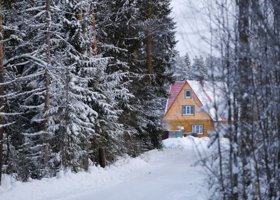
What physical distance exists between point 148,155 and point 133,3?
885cm

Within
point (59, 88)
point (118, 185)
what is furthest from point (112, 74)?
point (118, 185)

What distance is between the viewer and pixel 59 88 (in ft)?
56.0

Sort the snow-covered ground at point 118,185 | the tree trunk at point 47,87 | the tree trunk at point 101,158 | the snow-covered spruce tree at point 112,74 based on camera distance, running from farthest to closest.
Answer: the tree trunk at point 101,158 < the snow-covered spruce tree at point 112,74 < the tree trunk at point 47,87 < the snow-covered ground at point 118,185

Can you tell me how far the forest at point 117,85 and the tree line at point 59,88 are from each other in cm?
5

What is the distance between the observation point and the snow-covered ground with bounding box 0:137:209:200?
1253 centimetres

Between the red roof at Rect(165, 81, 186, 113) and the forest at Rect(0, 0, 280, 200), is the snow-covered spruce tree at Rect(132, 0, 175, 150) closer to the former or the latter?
the forest at Rect(0, 0, 280, 200)

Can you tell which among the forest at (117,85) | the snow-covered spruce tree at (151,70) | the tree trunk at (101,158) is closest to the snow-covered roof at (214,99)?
the forest at (117,85)

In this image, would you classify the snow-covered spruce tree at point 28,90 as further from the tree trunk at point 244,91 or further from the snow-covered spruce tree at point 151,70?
the tree trunk at point 244,91

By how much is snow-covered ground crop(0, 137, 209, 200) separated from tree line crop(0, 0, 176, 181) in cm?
113

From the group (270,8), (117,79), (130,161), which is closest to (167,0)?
(117,79)

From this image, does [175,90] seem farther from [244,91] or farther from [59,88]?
[244,91]

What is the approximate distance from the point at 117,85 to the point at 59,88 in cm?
476

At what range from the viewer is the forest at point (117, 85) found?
15.7 feet

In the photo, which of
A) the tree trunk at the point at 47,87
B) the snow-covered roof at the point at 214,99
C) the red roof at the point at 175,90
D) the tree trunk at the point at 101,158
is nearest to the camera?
the snow-covered roof at the point at 214,99
